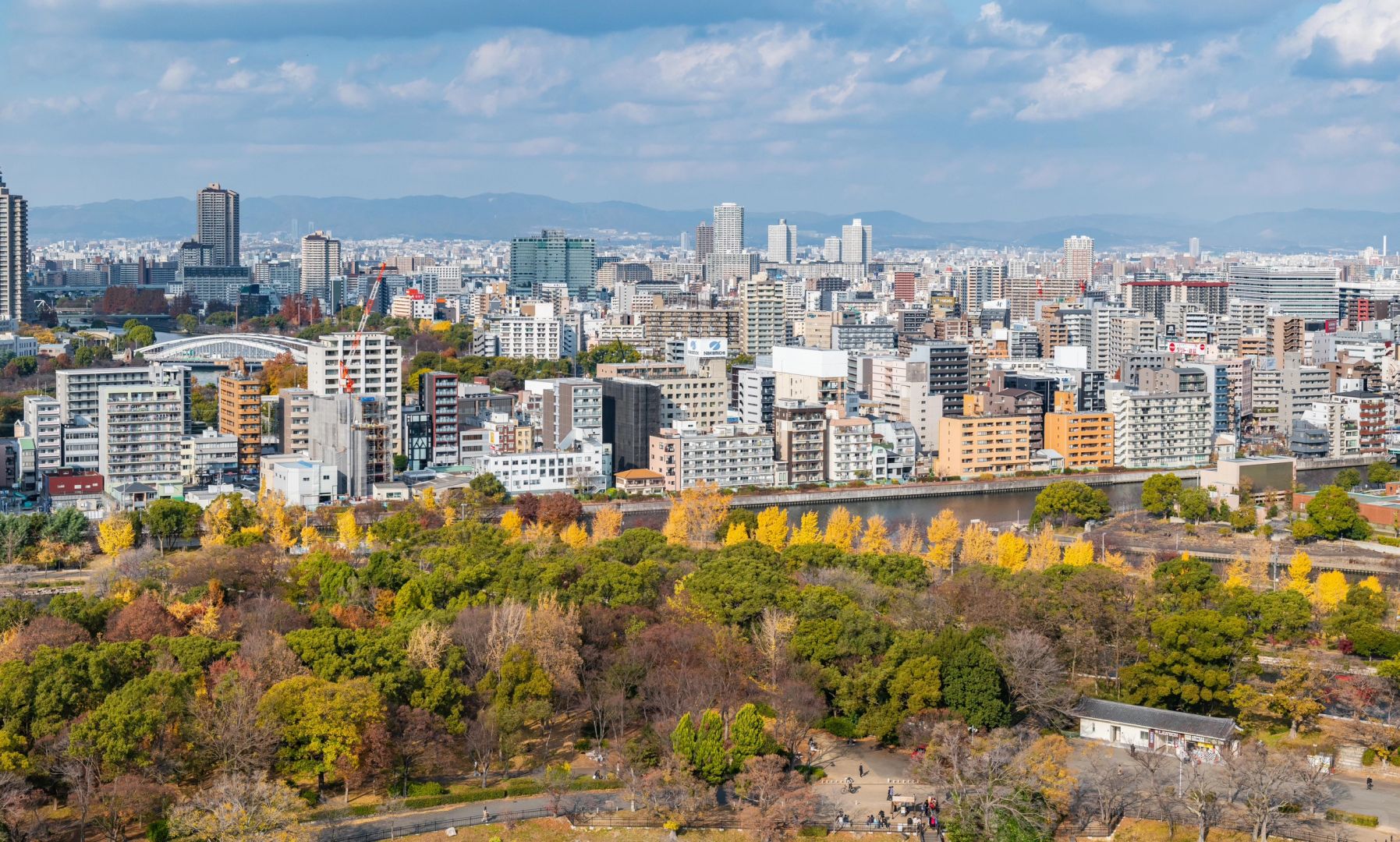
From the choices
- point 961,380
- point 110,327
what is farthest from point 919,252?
point 961,380

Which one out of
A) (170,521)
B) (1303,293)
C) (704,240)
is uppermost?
(704,240)

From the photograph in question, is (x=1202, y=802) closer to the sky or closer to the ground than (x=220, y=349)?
closer to the ground

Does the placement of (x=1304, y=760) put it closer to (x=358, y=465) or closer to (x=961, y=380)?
(x=358, y=465)

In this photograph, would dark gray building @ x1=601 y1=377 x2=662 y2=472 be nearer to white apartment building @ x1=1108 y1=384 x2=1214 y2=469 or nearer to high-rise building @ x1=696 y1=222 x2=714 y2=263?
white apartment building @ x1=1108 y1=384 x2=1214 y2=469

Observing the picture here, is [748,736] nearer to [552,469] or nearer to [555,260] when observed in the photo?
[552,469]

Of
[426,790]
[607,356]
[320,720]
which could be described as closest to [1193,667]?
[426,790]

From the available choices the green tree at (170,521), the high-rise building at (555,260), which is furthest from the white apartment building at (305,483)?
the high-rise building at (555,260)
